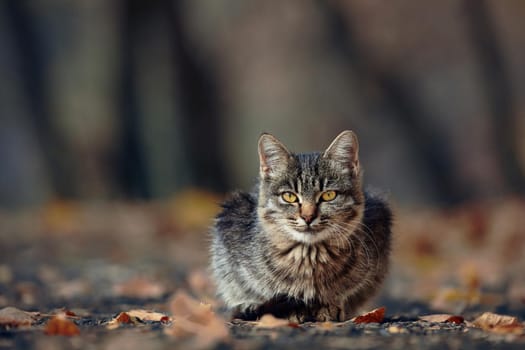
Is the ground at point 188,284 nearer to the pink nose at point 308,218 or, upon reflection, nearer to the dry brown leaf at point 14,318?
the dry brown leaf at point 14,318

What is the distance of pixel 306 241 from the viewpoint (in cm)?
512

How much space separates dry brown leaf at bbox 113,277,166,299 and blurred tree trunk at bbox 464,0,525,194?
711cm

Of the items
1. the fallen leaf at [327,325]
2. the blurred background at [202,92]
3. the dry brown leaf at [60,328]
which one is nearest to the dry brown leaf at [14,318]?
the dry brown leaf at [60,328]

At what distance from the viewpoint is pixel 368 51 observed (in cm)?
1462

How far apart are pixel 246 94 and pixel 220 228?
1690 centimetres

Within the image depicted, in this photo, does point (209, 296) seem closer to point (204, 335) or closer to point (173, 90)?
point (204, 335)

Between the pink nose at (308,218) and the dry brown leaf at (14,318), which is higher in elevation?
the pink nose at (308,218)

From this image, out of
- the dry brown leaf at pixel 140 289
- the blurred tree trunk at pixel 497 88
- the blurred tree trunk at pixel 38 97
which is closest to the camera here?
the dry brown leaf at pixel 140 289

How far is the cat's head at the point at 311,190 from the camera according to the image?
5082 millimetres

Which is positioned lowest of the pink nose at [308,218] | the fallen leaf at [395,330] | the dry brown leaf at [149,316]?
the fallen leaf at [395,330]

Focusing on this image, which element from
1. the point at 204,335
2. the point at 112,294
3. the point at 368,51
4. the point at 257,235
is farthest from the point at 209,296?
the point at 368,51

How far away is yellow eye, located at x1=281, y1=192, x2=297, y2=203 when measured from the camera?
516 centimetres

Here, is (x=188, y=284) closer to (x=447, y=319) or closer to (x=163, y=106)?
(x=447, y=319)

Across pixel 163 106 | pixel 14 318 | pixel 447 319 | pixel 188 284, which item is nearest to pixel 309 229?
pixel 447 319
